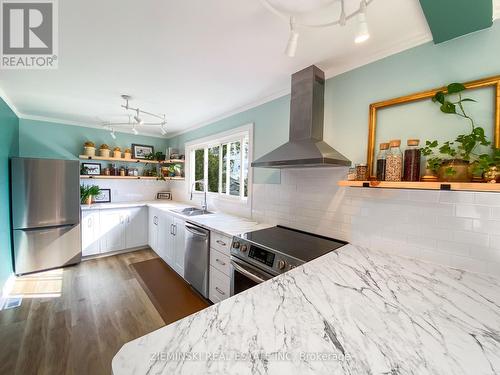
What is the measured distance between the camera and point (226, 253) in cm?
201

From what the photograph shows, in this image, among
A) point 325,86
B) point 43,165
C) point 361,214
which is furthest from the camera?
A: point 43,165

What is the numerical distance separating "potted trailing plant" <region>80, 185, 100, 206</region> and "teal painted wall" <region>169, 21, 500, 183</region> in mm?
3915

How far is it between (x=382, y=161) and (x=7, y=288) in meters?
4.12

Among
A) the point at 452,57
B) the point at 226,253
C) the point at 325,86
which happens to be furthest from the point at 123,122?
the point at 452,57

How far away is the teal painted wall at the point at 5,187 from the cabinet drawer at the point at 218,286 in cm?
229

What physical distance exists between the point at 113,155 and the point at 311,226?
3.93m

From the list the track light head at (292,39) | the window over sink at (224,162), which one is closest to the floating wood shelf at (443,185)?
the track light head at (292,39)

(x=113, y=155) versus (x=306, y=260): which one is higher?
(x=113, y=155)

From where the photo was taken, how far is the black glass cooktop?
1.52m

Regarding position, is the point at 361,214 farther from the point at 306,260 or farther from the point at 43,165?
the point at 43,165

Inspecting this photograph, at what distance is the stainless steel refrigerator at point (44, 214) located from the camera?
2766 mm

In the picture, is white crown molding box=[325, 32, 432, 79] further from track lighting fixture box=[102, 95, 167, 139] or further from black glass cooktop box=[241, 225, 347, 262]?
track lighting fixture box=[102, 95, 167, 139]

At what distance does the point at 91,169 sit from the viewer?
390 cm

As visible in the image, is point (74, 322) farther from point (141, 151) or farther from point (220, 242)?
point (141, 151)
